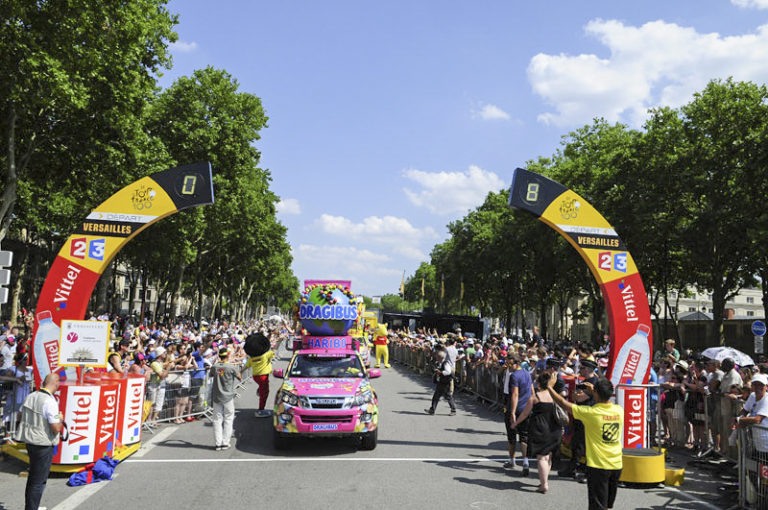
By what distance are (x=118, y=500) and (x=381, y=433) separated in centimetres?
580

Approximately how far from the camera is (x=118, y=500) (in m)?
7.16

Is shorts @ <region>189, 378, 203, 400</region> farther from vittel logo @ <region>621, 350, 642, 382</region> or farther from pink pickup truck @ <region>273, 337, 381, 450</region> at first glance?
vittel logo @ <region>621, 350, 642, 382</region>

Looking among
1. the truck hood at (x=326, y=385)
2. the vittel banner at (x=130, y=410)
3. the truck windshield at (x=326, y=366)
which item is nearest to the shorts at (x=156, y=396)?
the vittel banner at (x=130, y=410)

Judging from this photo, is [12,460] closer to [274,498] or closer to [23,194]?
[274,498]

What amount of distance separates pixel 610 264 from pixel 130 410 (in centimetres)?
873

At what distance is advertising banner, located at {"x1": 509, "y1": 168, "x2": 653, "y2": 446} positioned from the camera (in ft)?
35.3

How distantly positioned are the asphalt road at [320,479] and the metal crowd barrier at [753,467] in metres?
0.56

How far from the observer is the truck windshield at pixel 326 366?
10961mm

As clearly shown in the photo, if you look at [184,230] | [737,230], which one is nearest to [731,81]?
[737,230]

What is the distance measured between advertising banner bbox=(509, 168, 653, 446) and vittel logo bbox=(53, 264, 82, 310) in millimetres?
8084

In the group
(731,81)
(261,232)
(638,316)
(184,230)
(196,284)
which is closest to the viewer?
(638,316)

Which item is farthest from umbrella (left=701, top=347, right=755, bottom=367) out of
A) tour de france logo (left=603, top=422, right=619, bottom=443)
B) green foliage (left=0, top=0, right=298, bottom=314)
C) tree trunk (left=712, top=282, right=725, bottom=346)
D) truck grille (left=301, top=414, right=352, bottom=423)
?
green foliage (left=0, top=0, right=298, bottom=314)

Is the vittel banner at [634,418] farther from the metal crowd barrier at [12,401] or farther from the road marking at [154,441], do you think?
the metal crowd barrier at [12,401]

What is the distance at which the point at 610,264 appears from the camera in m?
11.3
